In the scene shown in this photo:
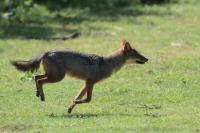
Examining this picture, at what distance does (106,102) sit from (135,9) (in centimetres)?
1345

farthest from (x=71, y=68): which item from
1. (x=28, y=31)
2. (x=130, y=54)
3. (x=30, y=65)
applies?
(x=28, y=31)

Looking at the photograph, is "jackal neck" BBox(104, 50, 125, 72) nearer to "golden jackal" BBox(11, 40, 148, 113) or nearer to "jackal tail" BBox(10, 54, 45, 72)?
"golden jackal" BBox(11, 40, 148, 113)

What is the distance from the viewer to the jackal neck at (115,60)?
13.1 metres

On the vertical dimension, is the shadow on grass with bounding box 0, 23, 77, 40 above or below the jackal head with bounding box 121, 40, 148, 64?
→ below

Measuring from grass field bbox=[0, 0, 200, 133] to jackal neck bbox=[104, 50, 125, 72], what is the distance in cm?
64

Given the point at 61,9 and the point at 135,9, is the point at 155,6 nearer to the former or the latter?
the point at 135,9

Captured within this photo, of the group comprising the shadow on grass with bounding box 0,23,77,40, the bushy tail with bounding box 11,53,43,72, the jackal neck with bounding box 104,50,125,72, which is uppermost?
the bushy tail with bounding box 11,53,43,72

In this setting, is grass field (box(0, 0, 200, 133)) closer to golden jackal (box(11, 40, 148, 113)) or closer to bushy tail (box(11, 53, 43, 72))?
golden jackal (box(11, 40, 148, 113))

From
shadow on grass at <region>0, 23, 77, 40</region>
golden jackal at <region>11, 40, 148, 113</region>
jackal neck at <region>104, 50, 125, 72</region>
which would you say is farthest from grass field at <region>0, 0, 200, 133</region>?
jackal neck at <region>104, 50, 125, 72</region>

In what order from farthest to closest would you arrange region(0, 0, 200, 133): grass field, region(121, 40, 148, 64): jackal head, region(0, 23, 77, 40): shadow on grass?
region(0, 23, 77, 40): shadow on grass, region(121, 40, 148, 64): jackal head, region(0, 0, 200, 133): grass field

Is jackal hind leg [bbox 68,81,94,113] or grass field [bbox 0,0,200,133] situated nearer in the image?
grass field [bbox 0,0,200,133]

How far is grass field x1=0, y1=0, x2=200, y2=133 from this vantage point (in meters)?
11.3

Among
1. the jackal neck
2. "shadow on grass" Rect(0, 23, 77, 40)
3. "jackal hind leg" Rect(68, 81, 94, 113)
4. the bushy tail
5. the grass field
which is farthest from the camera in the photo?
"shadow on grass" Rect(0, 23, 77, 40)

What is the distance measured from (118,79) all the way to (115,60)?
2577mm
